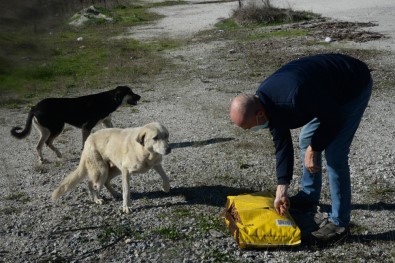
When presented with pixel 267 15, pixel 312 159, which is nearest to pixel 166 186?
pixel 312 159

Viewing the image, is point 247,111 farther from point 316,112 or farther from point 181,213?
point 181,213

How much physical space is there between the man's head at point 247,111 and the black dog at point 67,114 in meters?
4.59

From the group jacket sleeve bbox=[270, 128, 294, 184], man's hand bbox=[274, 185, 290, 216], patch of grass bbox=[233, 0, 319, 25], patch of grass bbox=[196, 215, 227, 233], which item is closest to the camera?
jacket sleeve bbox=[270, 128, 294, 184]

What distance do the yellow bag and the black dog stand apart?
3.95 meters

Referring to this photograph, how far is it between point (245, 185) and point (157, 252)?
6.09 feet

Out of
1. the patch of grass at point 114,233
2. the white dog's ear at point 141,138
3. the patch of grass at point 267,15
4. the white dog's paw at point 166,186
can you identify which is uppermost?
the patch of grass at point 267,15

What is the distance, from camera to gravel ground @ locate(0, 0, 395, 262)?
464 centimetres

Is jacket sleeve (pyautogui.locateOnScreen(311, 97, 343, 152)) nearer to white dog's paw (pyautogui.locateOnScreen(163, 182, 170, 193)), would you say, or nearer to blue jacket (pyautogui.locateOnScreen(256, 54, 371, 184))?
blue jacket (pyautogui.locateOnScreen(256, 54, 371, 184))

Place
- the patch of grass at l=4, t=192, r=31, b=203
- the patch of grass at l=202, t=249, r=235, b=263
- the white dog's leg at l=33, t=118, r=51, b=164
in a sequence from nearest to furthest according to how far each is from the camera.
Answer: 1. the patch of grass at l=202, t=249, r=235, b=263
2. the patch of grass at l=4, t=192, r=31, b=203
3. the white dog's leg at l=33, t=118, r=51, b=164

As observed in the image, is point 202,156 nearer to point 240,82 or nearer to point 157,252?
point 157,252

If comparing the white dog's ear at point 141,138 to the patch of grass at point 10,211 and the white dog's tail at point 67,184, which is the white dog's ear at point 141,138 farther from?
the patch of grass at point 10,211

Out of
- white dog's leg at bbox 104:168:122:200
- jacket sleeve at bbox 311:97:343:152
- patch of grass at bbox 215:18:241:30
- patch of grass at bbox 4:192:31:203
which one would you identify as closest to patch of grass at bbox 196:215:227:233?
white dog's leg at bbox 104:168:122:200

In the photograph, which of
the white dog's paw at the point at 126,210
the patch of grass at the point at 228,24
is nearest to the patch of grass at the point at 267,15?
the patch of grass at the point at 228,24

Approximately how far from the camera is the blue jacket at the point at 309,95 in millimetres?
→ 3889
